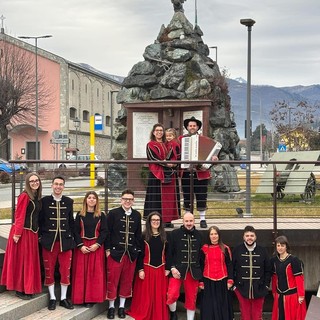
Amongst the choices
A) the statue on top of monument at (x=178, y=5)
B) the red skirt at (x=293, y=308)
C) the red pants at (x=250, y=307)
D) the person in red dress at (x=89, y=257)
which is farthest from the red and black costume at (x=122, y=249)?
the statue on top of monument at (x=178, y=5)

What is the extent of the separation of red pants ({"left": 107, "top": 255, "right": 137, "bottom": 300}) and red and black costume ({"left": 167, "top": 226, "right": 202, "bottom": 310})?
1.78ft

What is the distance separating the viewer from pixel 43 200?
6.97m

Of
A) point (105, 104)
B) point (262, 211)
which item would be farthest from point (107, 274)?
point (105, 104)

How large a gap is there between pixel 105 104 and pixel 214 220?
165 feet

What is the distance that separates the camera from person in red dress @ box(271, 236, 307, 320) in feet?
23.2

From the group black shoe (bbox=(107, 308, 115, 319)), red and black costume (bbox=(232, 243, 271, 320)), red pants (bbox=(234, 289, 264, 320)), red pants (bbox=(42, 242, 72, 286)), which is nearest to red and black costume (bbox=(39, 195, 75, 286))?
red pants (bbox=(42, 242, 72, 286))

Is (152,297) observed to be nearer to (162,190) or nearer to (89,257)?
(89,257)

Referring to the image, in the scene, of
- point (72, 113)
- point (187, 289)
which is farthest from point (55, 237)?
point (72, 113)

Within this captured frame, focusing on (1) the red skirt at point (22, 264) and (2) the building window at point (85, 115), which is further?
(2) the building window at point (85, 115)

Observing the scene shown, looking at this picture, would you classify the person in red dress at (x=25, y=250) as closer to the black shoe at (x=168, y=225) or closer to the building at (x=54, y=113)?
the black shoe at (x=168, y=225)

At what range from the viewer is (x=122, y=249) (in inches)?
282

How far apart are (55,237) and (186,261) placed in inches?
70.2

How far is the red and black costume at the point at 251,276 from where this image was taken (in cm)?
724

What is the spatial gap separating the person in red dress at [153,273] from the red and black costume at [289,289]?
1.51m
